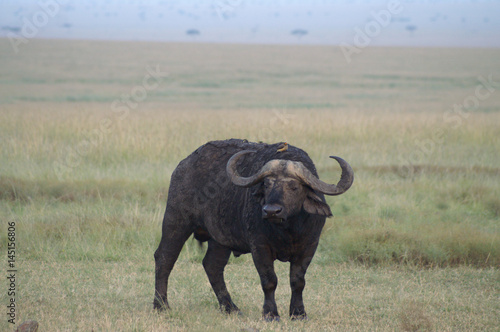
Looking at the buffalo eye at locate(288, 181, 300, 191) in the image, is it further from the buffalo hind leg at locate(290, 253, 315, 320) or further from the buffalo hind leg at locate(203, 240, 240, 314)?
the buffalo hind leg at locate(203, 240, 240, 314)

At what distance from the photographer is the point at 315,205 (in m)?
5.20

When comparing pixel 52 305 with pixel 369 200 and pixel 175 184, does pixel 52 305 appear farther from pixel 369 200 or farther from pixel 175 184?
pixel 369 200

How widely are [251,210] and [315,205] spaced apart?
1.97 ft

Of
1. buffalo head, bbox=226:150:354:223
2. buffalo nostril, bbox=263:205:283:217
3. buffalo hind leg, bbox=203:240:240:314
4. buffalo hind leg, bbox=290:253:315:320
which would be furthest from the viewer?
buffalo hind leg, bbox=203:240:240:314

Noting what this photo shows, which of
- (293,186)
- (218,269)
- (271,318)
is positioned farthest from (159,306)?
(293,186)

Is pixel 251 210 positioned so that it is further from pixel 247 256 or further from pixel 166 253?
pixel 247 256

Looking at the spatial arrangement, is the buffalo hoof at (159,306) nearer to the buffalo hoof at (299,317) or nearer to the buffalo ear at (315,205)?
the buffalo hoof at (299,317)

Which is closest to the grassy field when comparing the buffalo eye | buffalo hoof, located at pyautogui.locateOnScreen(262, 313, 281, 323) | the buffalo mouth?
buffalo hoof, located at pyautogui.locateOnScreen(262, 313, 281, 323)

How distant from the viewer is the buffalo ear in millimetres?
5164

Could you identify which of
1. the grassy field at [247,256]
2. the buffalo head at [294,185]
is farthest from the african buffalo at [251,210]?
the grassy field at [247,256]

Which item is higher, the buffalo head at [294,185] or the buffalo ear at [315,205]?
the buffalo head at [294,185]

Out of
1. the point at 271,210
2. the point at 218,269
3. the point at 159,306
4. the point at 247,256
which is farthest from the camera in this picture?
the point at 247,256

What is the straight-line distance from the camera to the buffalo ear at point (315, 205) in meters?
5.16

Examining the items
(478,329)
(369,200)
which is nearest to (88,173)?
(369,200)
